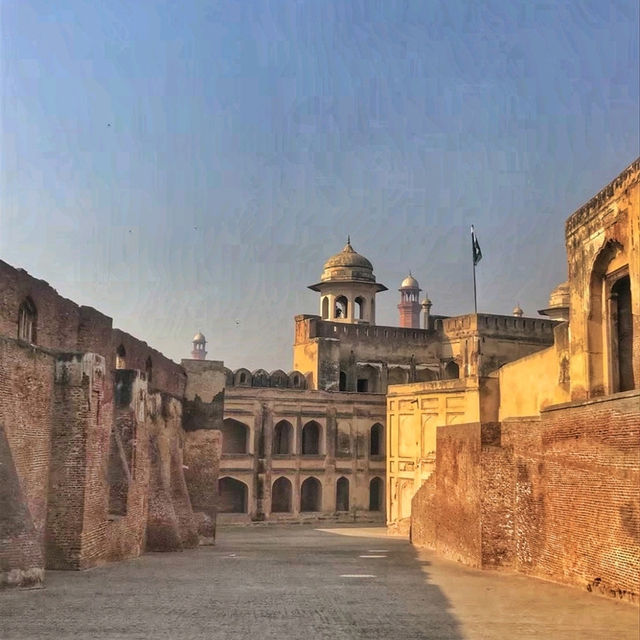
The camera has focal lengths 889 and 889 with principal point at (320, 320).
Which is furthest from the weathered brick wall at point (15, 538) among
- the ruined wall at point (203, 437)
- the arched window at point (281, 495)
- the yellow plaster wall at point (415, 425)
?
the arched window at point (281, 495)

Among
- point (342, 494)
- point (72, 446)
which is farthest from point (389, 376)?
point (72, 446)

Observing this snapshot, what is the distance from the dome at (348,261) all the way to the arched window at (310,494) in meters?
11.4

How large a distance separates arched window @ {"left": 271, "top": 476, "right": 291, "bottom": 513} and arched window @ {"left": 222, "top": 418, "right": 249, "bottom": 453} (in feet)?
6.72

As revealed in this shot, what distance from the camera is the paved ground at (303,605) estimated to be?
9914mm

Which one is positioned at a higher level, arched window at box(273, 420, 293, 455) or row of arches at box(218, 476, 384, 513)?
arched window at box(273, 420, 293, 455)

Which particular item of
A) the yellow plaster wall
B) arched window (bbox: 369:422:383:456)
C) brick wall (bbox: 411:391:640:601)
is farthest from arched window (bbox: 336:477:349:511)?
brick wall (bbox: 411:391:640:601)

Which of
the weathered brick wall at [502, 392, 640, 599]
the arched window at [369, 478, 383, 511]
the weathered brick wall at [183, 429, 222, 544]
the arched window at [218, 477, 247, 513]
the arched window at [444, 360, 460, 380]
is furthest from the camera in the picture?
the arched window at [444, 360, 460, 380]

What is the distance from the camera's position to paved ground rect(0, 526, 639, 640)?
991 cm

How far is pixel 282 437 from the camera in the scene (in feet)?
118

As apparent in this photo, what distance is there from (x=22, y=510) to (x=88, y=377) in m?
3.36

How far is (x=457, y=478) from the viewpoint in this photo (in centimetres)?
1838

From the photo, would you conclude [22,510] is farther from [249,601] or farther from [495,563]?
[495,563]

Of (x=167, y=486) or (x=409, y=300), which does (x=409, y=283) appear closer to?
(x=409, y=300)

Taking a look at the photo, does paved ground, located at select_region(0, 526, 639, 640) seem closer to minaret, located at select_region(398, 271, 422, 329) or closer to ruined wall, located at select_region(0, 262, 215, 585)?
ruined wall, located at select_region(0, 262, 215, 585)
